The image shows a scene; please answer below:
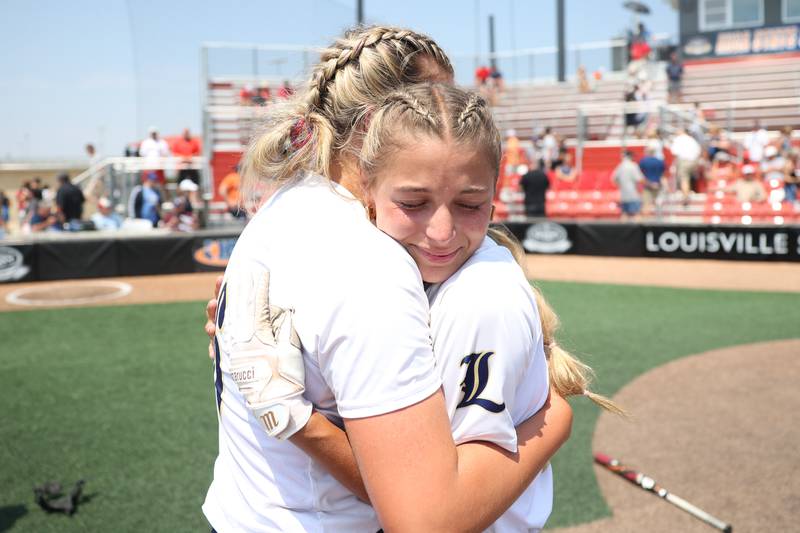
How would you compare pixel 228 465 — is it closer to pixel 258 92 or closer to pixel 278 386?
pixel 278 386

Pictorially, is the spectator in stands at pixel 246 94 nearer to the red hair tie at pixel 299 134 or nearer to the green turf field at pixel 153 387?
the green turf field at pixel 153 387

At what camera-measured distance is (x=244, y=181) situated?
1706mm

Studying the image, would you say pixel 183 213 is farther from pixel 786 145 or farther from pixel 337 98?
pixel 337 98

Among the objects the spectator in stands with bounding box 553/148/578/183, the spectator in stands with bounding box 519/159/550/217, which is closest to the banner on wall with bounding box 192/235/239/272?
the spectator in stands with bounding box 519/159/550/217

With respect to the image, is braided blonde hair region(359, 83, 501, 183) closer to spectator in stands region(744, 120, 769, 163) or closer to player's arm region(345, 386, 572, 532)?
player's arm region(345, 386, 572, 532)

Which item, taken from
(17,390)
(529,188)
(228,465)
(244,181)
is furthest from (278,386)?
(529,188)

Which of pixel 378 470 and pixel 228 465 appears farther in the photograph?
pixel 228 465

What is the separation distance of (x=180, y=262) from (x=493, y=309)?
13.4 metres

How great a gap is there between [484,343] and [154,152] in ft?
58.2

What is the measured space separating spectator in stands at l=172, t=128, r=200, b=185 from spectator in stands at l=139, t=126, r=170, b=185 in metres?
0.38

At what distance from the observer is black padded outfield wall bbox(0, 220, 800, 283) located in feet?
43.2

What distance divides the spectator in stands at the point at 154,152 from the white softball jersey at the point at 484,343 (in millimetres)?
16754

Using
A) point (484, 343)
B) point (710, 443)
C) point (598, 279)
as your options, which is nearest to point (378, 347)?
point (484, 343)

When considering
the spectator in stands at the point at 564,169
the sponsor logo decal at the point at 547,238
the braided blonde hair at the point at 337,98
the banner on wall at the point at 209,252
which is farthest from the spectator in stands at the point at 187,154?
the braided blonde hair at the point at 337,98
